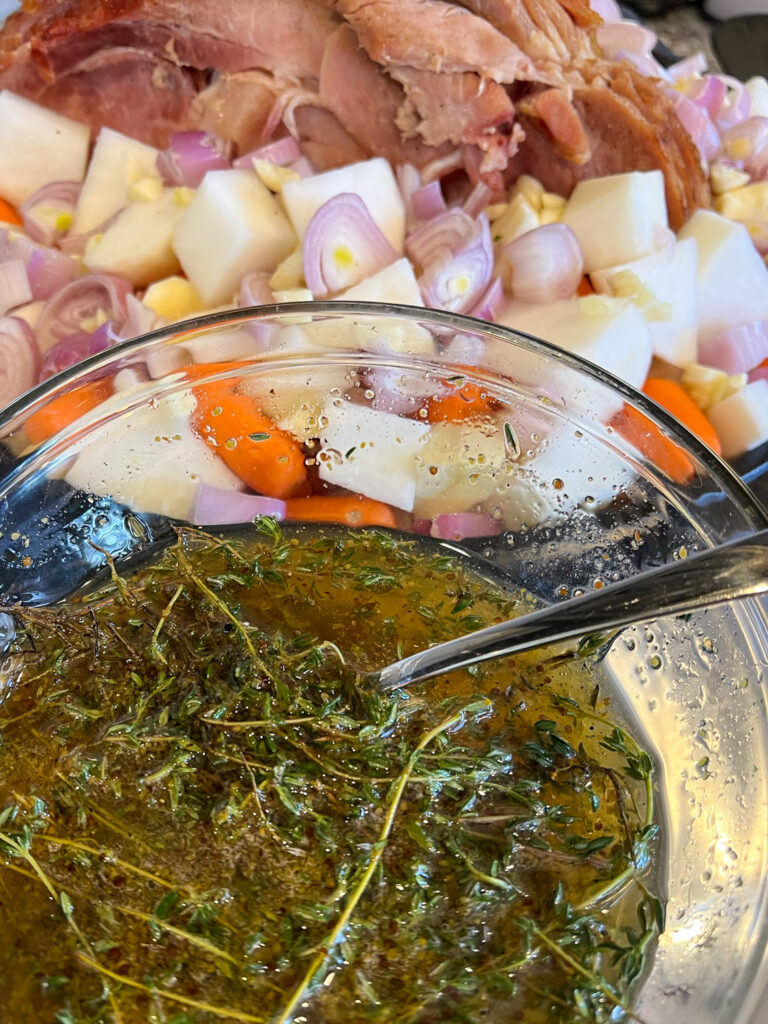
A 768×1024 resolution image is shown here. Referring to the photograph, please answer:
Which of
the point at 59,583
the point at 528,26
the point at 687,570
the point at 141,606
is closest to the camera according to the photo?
the point at 687,570

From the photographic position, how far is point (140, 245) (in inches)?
73.5

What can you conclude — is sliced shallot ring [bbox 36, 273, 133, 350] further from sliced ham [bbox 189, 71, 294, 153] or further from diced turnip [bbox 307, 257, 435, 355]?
diced turnip [bbox 307, 257, 435, 355]

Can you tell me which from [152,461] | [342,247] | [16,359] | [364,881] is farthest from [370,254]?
[364,881]

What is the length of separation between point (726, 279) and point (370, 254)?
745 mm

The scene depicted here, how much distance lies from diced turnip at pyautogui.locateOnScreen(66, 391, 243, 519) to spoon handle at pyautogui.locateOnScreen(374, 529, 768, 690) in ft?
1.44

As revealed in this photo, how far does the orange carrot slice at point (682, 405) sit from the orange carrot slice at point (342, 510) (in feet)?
2.52

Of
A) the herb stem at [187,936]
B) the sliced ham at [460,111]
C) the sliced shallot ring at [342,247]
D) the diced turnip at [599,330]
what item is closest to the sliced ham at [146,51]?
the sliced ham at [460,111]

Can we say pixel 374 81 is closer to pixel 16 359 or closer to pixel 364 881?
pixel 16 359

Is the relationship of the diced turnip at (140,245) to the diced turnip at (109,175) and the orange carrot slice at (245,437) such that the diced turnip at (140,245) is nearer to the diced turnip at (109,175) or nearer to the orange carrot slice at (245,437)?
the diced turnip at (109,175)

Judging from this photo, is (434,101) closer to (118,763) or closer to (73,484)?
(73,484)

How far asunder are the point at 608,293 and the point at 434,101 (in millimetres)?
523

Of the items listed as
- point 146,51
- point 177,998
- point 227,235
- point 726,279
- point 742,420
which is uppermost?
point 146,51

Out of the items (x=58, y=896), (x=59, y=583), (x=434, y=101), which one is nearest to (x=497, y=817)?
(x=58, y=896)

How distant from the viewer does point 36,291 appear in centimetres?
190
